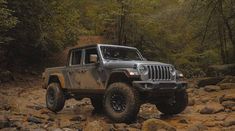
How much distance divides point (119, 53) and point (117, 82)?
5.60ft

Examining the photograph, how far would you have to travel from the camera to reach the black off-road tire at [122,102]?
31.6 feet

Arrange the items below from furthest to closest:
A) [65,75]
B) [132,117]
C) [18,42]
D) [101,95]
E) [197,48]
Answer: [197,48]
[18,42]
[65,75]
[101,95]
[132,117]

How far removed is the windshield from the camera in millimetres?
11469

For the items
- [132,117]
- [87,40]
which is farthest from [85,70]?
[87,40]

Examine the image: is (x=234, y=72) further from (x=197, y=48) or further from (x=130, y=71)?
(x=130, y=71)

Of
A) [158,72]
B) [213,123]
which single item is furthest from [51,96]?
[213,123]

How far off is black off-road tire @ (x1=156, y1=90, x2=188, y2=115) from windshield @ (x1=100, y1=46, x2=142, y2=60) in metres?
1.74

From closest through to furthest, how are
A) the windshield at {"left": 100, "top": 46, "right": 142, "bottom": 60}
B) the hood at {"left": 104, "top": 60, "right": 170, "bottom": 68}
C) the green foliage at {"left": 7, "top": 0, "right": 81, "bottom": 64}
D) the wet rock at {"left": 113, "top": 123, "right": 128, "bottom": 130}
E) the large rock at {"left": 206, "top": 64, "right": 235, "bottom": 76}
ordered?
the wet rock at {"left": 113, "top": 123, "right": 128, "bottom": 130}
the hood at {"left": 104, "top": 60, "right": 170, "bottom": 68}
the windshield at {"left": 100, "top": 46, "right": 142, "bottom": 60}
the large rock at {"left": 206, "top": 64, "right": 235, "bottom": 76}
the green foliage at {"left": 7, "top": 0, "right": 81, "bottom": 64}

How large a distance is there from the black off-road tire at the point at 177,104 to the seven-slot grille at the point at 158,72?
931mm

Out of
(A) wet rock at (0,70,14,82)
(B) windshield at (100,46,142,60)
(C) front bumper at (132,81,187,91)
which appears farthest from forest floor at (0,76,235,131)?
(A) wet rock at (0,70,14,82)

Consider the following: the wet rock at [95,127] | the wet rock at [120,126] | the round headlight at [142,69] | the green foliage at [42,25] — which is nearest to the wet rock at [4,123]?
the wet rock at [95,127]

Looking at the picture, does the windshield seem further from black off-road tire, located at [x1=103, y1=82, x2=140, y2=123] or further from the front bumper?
the front bumper

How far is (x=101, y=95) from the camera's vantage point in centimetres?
1134

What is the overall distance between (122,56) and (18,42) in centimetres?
1500
